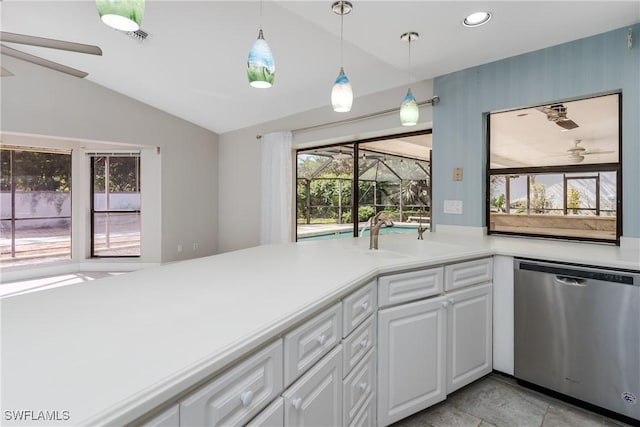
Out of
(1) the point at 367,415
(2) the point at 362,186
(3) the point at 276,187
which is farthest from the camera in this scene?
(3) the point at 276,187

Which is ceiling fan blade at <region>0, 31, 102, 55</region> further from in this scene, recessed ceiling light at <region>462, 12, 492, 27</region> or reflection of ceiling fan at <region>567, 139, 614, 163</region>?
reflection of ceiling fan at <region>567, 139, 614, 163</region>

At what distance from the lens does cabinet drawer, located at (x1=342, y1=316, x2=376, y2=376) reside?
1235 mm

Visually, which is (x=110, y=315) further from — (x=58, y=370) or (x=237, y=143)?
(x=237, y=143)

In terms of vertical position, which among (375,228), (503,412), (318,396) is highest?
(375,228)

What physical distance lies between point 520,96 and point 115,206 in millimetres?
5825

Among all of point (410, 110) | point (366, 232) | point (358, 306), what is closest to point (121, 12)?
point (358, 306)

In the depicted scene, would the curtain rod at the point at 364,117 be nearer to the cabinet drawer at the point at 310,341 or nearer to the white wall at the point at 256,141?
the white wall at the point at 256,141

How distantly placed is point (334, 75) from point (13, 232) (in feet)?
17.4

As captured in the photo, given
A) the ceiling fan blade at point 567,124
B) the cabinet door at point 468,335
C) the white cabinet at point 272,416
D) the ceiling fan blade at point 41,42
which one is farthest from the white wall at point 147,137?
the ceiling fan blade at point 567,124

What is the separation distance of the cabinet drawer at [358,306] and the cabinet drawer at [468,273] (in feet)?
1.76

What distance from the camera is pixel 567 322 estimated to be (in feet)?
5.80

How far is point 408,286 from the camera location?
1595mm

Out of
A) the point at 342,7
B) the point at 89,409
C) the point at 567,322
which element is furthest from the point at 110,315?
the point at 567,322

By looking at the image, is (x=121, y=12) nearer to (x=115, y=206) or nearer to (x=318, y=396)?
(x=318, y=396)
